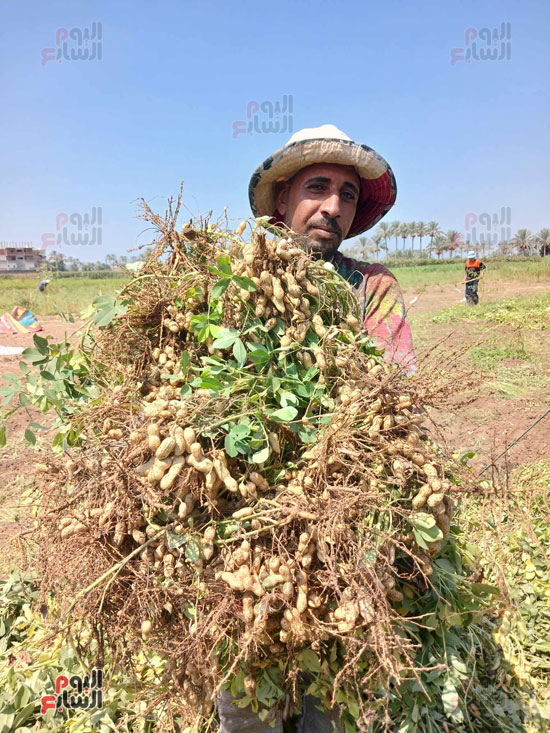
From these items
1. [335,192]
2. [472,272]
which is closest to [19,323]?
[335,192]

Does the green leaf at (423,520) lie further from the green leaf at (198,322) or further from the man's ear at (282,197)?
the man's ear at (282,197)

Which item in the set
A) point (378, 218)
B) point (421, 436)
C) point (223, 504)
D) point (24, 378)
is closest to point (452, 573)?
point (421, 436)

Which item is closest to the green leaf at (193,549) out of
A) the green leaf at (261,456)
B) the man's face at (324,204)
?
the green leaf at (261,456)

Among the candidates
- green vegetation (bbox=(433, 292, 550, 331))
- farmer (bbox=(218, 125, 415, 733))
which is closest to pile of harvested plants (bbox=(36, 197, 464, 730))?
farmer (bbox=(218, 125, 415, 733))

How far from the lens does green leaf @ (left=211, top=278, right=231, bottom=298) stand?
1.10 meters

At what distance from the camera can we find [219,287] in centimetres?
110

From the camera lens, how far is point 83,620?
1040 mm

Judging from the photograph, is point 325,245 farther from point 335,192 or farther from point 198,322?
point 198,322

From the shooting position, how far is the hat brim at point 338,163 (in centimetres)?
193

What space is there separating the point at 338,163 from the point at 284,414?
1.45 metres

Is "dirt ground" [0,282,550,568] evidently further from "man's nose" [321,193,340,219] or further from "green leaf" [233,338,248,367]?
"man's nose" [321,193,340,219]

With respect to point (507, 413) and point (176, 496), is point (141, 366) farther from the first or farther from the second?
point (507, 413)

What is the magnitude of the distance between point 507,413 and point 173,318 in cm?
548

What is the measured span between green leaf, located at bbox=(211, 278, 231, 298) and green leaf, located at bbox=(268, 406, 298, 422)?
0.32 m
